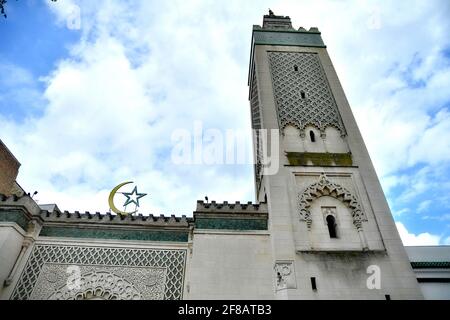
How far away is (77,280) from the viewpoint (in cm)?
702

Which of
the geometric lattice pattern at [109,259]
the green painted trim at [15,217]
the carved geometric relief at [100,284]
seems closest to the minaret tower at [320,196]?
the geometric lattice pattern at [109,259]

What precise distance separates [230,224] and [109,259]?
3.16 meters

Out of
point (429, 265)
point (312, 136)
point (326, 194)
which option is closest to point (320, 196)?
point (326, 194)

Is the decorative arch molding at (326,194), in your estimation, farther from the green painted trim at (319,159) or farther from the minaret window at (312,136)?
the minaret window at (312,136)

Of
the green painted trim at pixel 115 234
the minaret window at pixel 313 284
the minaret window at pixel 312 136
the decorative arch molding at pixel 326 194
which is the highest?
the minaret window at pixel 312 136

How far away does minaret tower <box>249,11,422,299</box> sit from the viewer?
21.2ft

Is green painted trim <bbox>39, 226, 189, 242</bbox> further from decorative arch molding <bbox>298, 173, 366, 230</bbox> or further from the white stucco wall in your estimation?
decorative arch molding <bbox>298, 173, 366, 230</bbox>

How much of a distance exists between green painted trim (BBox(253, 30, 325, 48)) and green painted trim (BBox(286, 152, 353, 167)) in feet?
18.6

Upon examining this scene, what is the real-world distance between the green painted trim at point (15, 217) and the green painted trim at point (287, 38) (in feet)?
32.9

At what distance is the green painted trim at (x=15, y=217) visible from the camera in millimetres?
A: 7261

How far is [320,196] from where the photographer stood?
795 centimetres

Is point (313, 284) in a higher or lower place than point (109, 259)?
lower

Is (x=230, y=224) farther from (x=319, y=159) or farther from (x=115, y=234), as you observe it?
(x=319, y=159)

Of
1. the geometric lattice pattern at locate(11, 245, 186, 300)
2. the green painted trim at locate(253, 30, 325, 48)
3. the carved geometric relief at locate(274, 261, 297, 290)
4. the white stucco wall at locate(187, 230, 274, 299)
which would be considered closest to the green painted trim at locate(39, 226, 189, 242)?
the geometric lattice pattern at locate(11, 245, 186, 300)
